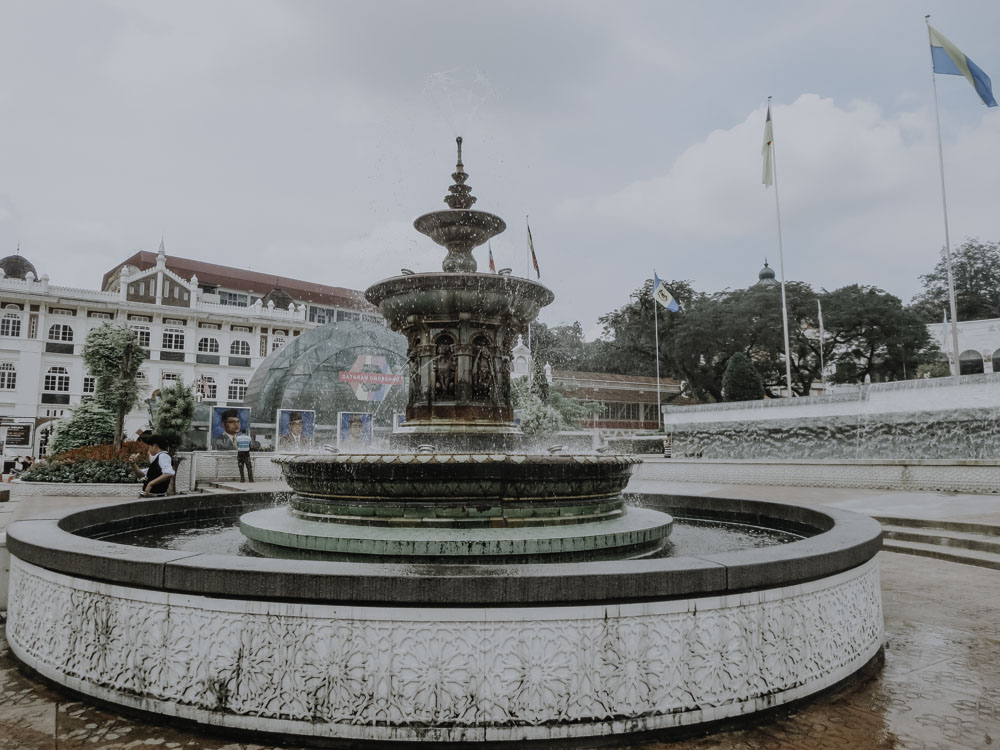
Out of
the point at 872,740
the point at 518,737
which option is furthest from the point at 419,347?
the point at 872,740

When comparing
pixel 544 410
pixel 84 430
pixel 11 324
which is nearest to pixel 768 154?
pixel 544 410

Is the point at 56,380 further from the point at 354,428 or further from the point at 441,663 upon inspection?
the point at 441,663

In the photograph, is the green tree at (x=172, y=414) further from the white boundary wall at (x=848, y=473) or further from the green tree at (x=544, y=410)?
the green tree at (x=544, y=410)

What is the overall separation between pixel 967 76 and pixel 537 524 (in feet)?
83.7

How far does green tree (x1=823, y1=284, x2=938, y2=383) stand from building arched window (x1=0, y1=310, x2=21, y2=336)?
58.5 m

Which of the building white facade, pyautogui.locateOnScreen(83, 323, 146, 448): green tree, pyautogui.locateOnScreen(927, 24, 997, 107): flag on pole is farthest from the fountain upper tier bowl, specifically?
the building white facade

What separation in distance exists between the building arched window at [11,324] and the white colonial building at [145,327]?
71mm

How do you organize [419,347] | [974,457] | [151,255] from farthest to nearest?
[151,255] < [974,457] < [419,347]

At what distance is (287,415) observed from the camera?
25078mm

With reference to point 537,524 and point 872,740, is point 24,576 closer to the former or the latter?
point 537,524

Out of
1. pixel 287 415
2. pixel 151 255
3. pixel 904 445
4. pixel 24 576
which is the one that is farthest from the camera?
pixel 151 255

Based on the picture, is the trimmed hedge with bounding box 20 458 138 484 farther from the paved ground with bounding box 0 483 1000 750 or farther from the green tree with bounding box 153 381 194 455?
the paved ground with bounding box 0 483 1000 750

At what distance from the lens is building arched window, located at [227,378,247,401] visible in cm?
5363

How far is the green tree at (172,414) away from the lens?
20266 mm
